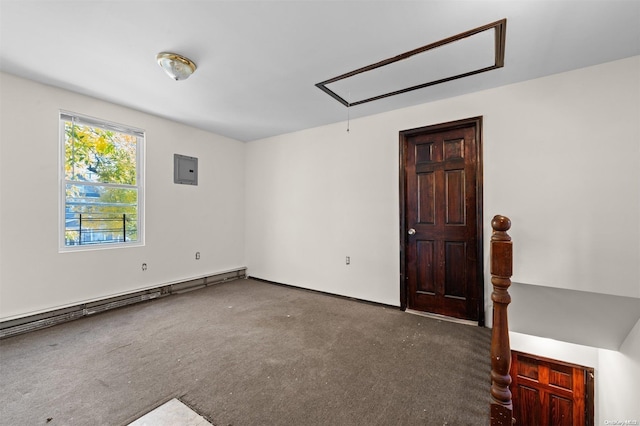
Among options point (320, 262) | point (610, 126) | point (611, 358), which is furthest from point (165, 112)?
point (611, 358)

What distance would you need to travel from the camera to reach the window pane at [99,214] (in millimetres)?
3025

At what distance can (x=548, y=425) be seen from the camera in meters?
3.03

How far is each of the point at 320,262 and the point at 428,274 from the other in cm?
154

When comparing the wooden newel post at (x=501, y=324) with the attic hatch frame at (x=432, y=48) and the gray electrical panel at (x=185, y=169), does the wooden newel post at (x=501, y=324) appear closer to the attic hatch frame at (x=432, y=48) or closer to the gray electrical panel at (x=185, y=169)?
the attic hatch frame at (x=432, y=48)

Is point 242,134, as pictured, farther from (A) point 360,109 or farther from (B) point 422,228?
(B) point 422,228

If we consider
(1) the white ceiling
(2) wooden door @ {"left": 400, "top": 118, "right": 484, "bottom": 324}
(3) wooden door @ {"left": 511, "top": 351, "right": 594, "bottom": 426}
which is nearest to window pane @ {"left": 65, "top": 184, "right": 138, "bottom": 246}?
(1) the white ceiling

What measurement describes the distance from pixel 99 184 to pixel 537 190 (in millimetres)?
4795

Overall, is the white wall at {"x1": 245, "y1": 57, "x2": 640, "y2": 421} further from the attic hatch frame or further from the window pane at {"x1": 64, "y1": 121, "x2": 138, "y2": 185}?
the window pane at {"x1": 64, "y1": 121, "x2": 138, "y2": 185}

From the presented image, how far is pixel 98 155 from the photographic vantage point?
325 centimetres

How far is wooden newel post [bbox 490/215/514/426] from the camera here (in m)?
1.42

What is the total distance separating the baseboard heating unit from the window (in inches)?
26.0

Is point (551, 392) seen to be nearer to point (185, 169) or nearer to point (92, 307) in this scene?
point (92, 307)

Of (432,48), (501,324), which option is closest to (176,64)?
(432,48)

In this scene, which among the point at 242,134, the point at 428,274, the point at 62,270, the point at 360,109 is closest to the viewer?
the point at 62,270
